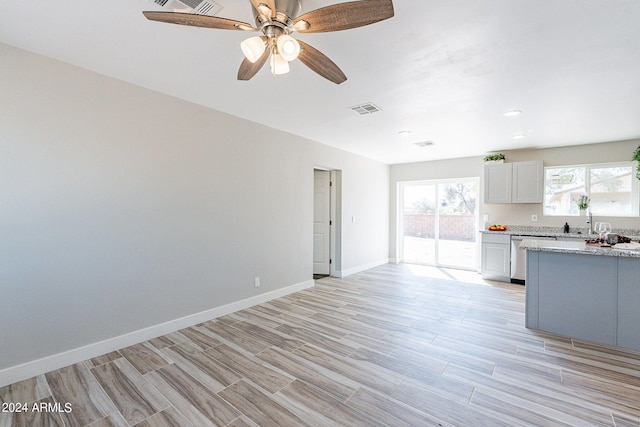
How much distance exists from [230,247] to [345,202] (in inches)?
110

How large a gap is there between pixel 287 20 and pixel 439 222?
6.17 metres

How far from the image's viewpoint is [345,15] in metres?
1.42

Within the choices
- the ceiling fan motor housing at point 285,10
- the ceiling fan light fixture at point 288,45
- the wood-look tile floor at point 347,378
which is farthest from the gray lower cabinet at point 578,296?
the ceiling fan motor housing at point 285,10

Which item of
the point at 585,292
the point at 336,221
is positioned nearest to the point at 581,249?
the point at 585,292

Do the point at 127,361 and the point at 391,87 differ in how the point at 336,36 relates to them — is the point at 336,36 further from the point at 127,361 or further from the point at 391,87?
the point at 127,361

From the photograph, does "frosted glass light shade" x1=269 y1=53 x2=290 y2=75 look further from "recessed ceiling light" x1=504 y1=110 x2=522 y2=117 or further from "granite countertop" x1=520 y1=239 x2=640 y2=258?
"granite countertop" x1=520 y1=239 x2=640 y2=258

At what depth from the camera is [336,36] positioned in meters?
2.06

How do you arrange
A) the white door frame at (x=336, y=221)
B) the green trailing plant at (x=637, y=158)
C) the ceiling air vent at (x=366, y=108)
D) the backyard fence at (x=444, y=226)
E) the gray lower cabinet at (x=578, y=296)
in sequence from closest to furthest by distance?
the gray lower cabinet at (x=578, y=296) → the ceiling air vent at (x=366, y=108) → the green trailing plant at (x=637, y=158) → the white door frame at (x=336, y=221) → the backyard fence at (x=444, y=226)

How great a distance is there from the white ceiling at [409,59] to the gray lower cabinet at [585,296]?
177 centimetres

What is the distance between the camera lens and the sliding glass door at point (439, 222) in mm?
6410

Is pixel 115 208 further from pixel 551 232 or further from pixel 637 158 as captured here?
pixel 637 158

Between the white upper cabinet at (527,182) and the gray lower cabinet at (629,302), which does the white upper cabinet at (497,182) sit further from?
the gray lower cabinet at (629,302)

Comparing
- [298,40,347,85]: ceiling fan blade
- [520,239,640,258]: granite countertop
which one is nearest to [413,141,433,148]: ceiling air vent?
[520,239,640,258]: granite countertop

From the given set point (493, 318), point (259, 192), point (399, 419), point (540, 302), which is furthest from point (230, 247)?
point (540, 302)
